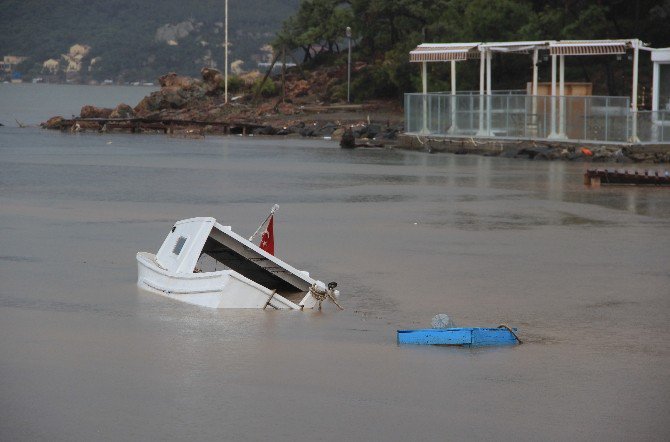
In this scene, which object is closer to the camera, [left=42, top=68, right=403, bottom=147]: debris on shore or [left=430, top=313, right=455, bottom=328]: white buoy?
[left=430, top=313, right=455, bottom=328]: white buoy

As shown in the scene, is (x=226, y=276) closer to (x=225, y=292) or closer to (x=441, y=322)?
(x=225, y=292)

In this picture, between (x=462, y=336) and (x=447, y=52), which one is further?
(x=447, y=52)

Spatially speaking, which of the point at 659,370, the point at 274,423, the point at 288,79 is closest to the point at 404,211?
the point at 659,370

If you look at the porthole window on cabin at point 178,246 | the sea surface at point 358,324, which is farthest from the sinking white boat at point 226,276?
the sea surface at point 358,324

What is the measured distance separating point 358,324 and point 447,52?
30942 mm

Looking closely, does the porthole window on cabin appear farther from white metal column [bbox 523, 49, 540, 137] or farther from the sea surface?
white metal column [bbox 523, 49, 540, 137]

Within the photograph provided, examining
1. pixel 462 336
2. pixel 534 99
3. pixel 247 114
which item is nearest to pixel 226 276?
pixel 462 336

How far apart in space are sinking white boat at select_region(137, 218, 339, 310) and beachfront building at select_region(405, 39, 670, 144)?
23971mm

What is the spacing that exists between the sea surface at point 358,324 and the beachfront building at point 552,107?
8260 millimetres

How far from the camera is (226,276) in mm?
15984

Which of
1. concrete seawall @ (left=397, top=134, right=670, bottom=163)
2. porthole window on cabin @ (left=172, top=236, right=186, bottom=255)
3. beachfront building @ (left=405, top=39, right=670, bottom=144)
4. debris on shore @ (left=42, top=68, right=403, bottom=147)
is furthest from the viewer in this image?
debris on shore @ (left=42, top=68, right=403, bottom=147)

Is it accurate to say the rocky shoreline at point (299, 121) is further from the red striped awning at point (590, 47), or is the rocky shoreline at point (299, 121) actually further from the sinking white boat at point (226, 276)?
the sinking white boat at point (226, 276)

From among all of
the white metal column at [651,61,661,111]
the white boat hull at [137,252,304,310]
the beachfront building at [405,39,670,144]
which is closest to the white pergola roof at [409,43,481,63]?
the beachfront building at [405,39,670,144]

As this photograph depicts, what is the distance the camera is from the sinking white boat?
1609 cm
